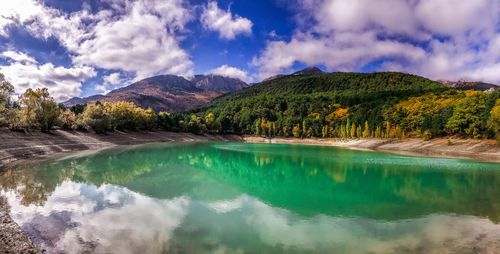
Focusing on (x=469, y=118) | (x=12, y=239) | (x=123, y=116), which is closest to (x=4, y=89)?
(x=12, y=239)

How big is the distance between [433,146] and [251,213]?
200 ft

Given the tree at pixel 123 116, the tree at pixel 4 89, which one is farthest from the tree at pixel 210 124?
the tree at pixel 4 89

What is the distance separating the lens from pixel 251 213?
12023 mm

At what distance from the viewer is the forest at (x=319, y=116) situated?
42.2 metres

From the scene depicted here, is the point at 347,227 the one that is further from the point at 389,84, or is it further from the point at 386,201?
the point at 389,84

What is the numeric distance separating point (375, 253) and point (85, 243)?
1003 cm

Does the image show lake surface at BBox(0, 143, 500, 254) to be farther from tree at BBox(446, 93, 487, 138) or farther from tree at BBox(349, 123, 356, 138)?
tree at BBox(349, 123, 356, 138)

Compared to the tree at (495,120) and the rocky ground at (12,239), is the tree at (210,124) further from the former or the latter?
the rocky ground at (12,239)

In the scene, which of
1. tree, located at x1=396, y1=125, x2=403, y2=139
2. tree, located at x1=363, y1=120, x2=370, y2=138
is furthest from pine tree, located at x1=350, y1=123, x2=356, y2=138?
tree, located at x1=396, y1=125, x2=403, y2=139

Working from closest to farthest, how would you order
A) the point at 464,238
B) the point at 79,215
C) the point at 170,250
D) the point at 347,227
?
the point at 170,250, the point at 464,238, the point at 347,227, the point at 79,215

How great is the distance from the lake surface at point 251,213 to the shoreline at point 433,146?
1125 inches

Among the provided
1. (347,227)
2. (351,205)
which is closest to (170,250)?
(347,227)

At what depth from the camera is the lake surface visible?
845cm

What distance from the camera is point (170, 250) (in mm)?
7770
